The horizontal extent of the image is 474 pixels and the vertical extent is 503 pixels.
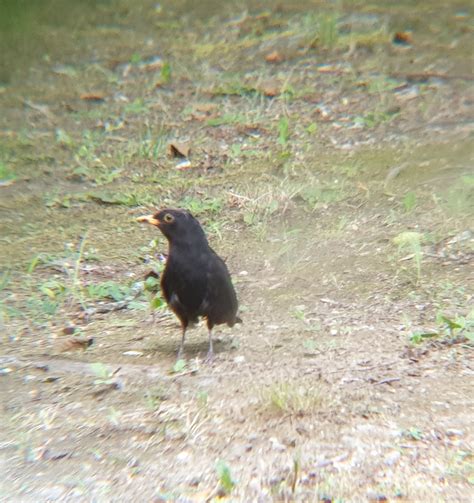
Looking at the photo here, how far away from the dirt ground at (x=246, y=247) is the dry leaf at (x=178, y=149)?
2 centimetres

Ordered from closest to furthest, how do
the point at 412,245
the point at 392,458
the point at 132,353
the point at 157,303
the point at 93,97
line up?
the point at 392,458 → the point at 132,353 → the point at 157,303 → the point at 412,245 → the point at 93,97

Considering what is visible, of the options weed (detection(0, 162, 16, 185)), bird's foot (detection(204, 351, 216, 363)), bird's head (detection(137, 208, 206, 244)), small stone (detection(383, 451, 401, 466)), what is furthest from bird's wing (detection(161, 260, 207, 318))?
weed (detection(0, 162, 16, 185))

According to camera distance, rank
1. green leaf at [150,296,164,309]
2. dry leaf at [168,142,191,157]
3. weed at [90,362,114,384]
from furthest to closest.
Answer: dry leaf at [168,142,191,157] < green leaf at [150,296,164,309] < weed at [90,362,114,384]

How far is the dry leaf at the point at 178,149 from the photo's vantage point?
7857 mm

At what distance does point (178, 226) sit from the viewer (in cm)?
489

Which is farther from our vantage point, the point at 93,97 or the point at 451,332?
the point at 93,97

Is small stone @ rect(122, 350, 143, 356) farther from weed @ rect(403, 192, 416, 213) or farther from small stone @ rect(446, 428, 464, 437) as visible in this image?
weed @ rect(403, 192, 416, 213)

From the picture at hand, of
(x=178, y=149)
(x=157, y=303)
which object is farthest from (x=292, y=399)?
(x=178, y=149)

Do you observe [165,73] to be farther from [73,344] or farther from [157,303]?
[73,344]

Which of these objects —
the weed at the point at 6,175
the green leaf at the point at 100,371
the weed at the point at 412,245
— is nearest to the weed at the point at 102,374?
the green leaf at the point at 100,371

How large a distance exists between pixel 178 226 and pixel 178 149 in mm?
3073

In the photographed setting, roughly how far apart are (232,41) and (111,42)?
1.32m

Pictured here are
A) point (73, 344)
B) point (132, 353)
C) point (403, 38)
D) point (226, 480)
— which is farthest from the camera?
point (403, 38)

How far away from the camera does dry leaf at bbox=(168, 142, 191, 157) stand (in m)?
7.86
